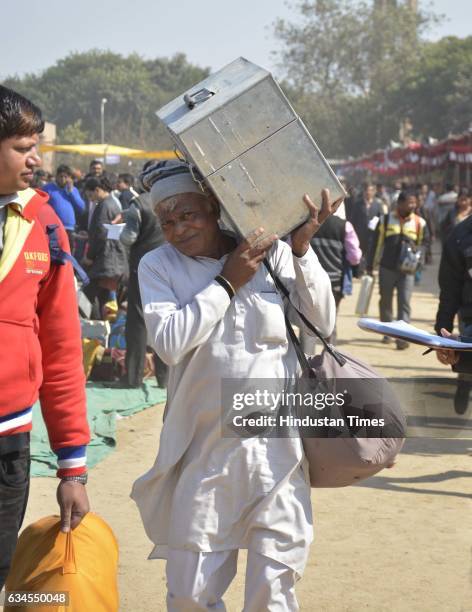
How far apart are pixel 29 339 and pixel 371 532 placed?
3.36 metres

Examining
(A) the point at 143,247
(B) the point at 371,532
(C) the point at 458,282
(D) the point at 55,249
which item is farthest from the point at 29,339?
(A) the point at 143,247

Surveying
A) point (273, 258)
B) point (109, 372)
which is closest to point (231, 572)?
point (273, 258)

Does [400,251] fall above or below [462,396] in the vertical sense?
above

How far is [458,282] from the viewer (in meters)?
6.54

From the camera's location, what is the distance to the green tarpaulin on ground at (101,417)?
7.37m

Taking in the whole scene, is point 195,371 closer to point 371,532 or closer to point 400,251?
point 371,532

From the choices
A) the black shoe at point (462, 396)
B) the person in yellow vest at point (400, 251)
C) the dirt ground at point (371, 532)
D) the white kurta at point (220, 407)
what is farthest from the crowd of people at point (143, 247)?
the white kurta at point (220, 407)

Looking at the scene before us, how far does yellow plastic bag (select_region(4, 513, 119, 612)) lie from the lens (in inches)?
116

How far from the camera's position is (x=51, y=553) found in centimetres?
301

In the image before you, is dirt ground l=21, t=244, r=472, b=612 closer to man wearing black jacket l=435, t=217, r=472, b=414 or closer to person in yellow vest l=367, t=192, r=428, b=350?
man wearing black jacket l=435, t=217, r=472, b=414

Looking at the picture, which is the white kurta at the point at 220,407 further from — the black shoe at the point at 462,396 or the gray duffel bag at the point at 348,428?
the black shoe at the point at 462,396

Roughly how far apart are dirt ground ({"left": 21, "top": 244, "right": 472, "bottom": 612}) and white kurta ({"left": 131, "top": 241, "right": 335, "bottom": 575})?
1.55 meters

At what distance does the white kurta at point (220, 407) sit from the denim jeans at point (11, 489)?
535 millimetres

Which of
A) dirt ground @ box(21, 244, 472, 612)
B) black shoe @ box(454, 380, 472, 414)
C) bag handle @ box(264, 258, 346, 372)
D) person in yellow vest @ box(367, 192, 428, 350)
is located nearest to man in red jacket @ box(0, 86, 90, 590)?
bag handle @ box(264, 258, 346, 372)
